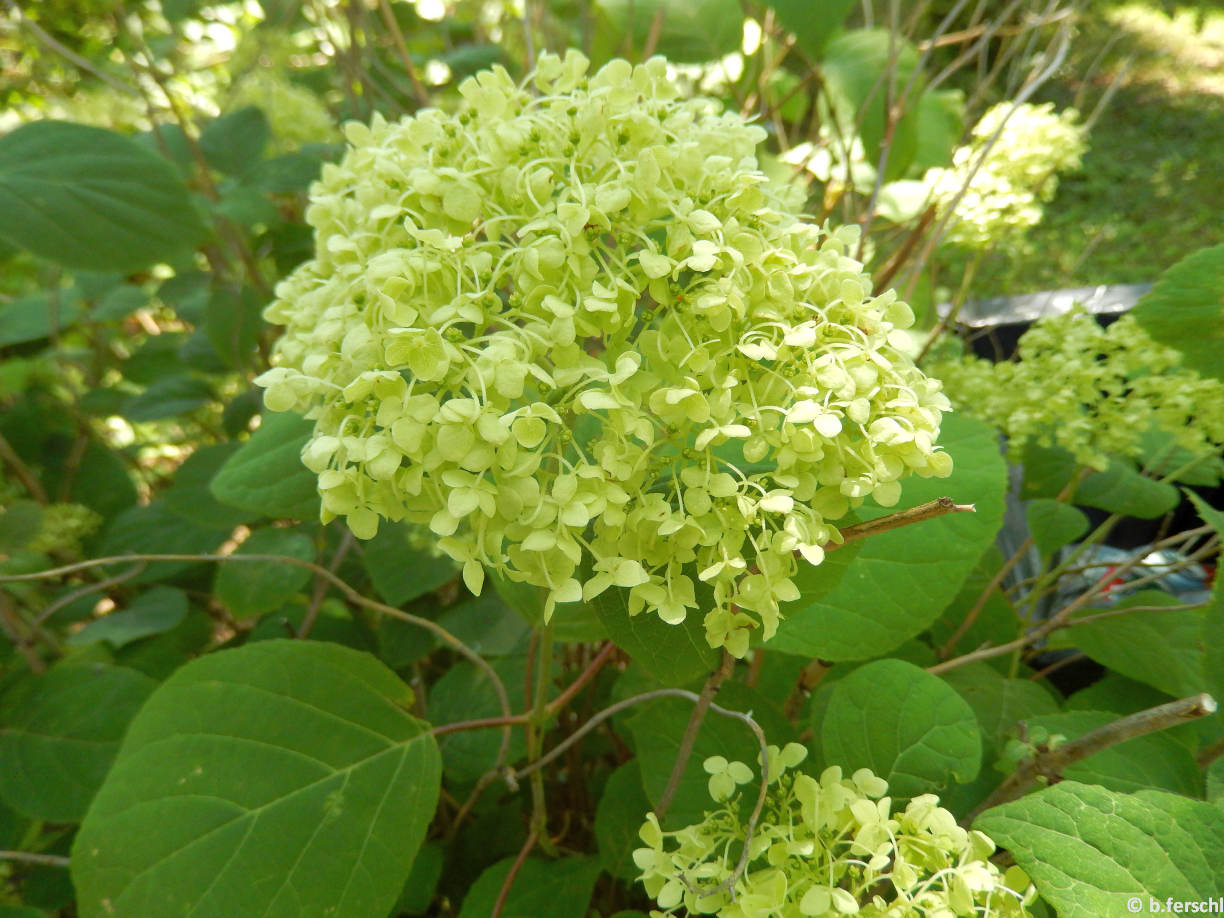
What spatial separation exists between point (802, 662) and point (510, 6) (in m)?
1.31

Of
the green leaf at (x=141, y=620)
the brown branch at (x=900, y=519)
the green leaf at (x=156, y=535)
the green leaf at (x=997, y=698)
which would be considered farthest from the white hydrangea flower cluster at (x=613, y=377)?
the green leaf at (x=156, y=535)

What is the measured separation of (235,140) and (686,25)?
0.71m

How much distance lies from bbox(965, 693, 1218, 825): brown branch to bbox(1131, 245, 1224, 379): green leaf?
1.06 feet

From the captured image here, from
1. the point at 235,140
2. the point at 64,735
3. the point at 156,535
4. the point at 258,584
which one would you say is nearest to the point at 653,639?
the point at 258,584

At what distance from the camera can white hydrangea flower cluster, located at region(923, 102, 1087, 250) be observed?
1020mm

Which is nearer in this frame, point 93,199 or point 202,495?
point 93,199

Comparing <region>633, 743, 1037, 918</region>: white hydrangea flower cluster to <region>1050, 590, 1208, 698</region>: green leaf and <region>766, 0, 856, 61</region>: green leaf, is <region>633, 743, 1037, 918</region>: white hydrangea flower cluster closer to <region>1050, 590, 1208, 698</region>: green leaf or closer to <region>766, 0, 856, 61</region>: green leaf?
<region>1050, 590, 1208, 698</region>: green leaf

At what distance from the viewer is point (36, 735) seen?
87cm

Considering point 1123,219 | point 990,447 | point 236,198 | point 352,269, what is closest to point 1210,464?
point 990,447

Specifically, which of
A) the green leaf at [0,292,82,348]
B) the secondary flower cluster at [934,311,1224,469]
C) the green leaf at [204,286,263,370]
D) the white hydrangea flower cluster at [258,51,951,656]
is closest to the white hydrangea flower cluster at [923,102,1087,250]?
the secondary flower cluster at [934,311,1224,469]

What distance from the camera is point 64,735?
34.2 inches

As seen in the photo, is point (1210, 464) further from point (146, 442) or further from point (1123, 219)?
point (1123, 219)

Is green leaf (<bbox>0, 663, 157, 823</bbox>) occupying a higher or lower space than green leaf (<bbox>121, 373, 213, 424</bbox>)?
lower

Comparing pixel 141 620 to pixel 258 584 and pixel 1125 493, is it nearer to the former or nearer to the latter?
pixel 258 584
